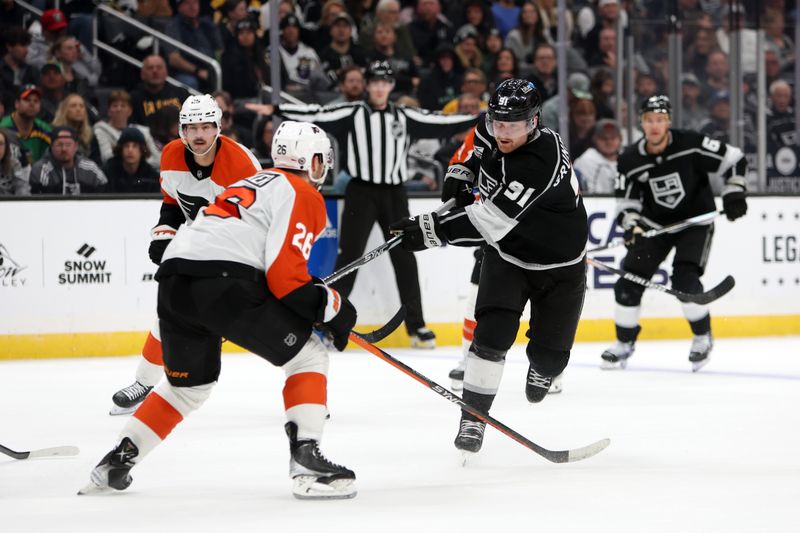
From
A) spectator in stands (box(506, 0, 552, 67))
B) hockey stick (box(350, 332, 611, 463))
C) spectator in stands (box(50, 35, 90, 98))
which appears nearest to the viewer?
hockey stick (box(350, 332, 611, 463))

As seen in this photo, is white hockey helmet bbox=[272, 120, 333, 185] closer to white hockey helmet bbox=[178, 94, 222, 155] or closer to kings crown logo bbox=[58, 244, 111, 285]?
white hockey helmet bbox=[178, 94, 222, 155]

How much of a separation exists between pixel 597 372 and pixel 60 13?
13.4 ft

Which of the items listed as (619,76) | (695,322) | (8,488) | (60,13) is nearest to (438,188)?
(619,76)

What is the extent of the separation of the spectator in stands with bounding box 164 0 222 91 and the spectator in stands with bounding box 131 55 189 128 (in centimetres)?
19

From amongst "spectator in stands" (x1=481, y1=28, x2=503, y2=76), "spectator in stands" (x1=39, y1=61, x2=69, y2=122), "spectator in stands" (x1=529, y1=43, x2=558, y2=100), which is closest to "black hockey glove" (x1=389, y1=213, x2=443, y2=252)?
"spectator in stands" (x1=39, y1=61, x2=69, y2=122)

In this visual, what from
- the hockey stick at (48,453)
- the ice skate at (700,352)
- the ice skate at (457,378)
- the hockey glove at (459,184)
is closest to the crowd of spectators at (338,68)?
the ice skate at (700,352)

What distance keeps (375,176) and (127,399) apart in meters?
2.71

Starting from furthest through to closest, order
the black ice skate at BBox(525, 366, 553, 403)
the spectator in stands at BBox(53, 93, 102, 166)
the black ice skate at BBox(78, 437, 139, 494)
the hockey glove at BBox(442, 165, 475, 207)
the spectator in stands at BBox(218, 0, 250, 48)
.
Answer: the spectator in stands at BBox(218, 0, 250, 48) → the spectator in stands at BBox(53, 93, 102, 166) → the hockey glove at BBox(442, 165, 475, 207) → the black ice skate at BBox(525, 366, 553, 403) → the black ice skate at BBox(78, 437, 139, 494)

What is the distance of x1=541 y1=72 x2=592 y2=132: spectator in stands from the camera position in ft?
25.4

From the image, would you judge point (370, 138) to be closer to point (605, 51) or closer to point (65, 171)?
point (65, 171)

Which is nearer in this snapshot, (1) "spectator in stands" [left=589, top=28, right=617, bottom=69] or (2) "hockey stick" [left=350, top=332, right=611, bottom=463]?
(2) "hockey stick" [left=350, top=332, right=611, bottom=463]

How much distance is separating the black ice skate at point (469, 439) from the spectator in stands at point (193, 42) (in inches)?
181

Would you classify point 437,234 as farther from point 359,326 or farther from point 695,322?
point 359,326

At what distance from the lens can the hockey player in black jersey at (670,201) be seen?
5.99 metres
